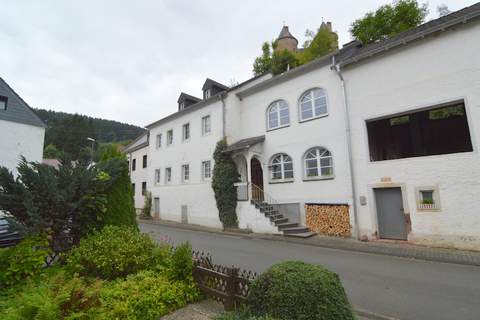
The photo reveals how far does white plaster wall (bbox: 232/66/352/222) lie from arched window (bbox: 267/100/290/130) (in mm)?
277

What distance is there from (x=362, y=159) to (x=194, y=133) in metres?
12.4

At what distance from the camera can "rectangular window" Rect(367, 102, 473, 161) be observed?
1445 cm

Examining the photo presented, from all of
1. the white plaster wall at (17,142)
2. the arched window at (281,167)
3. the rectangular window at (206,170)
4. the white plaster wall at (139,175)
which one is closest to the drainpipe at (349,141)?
the arched window at (281,167)

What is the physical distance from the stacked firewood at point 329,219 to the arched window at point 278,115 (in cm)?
513

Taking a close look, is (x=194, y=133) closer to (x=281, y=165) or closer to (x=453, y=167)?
(x=281, y=165)

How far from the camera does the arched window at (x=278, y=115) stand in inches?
598

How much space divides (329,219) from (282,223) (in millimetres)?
2425

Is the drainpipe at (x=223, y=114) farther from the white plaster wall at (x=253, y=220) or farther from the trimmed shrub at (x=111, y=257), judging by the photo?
the trimmed shrub at (x=111, y=257)

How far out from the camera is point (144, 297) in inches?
165

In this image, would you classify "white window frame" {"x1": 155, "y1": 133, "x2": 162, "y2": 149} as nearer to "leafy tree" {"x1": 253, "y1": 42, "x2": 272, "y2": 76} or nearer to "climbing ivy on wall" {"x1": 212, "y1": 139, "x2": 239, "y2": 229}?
"climbing ivy on wall" {"x1": 212, "y1": 139, "x2": 239, "y2": 229}

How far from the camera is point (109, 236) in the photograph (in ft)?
19.0

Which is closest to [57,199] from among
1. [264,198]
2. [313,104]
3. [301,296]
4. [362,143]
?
[301,296]

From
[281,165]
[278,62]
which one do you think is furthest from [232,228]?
[278,62]

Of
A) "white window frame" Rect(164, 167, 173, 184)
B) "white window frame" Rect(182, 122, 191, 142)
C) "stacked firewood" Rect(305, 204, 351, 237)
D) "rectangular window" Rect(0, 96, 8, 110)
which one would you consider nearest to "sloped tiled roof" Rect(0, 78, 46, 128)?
"rectangular window" Rect(0, 96, 8, 110)
